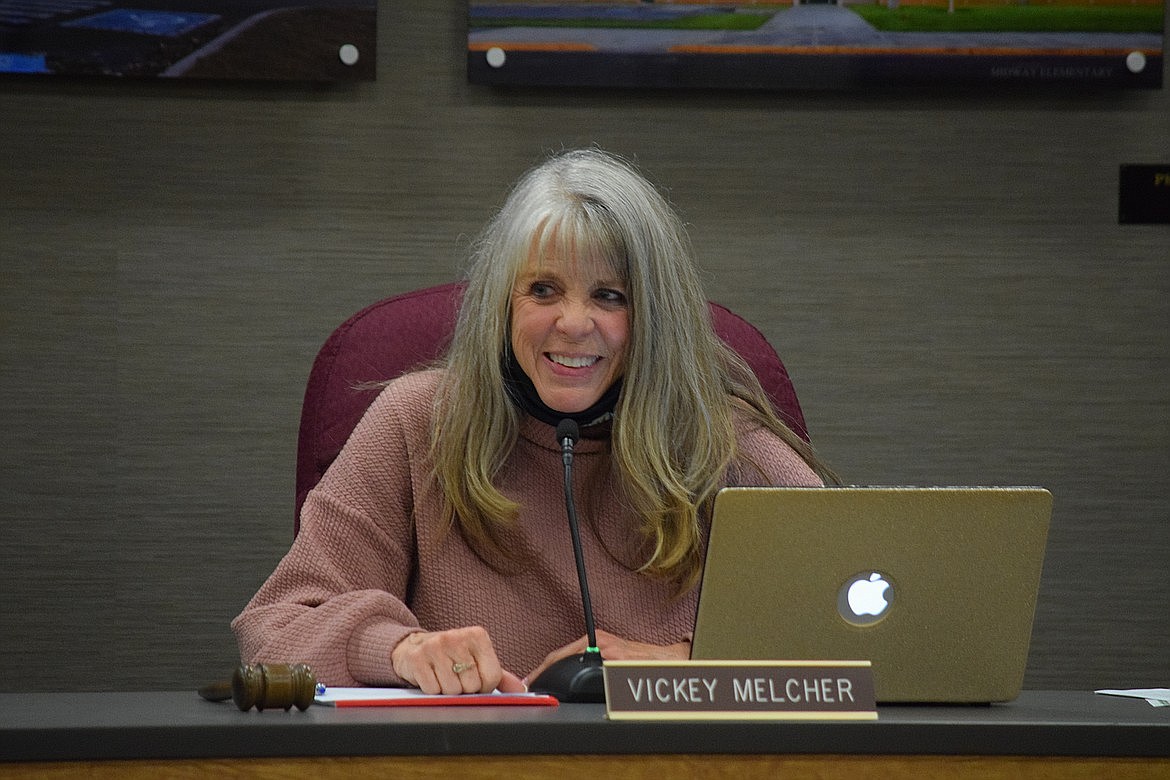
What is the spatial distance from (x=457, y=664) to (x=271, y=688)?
25 centimetres

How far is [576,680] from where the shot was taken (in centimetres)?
123

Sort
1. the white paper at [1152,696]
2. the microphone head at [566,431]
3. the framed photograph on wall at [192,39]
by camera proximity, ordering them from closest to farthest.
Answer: the white paper at [1152,696] < the microphone head at [566,431] < the framed photograph on wall at [192,39]

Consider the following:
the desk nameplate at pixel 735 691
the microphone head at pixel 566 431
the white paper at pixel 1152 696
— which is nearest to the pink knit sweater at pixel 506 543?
the microphone head at pixel 566 431

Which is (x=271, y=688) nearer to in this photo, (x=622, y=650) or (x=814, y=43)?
(x=622, y=650)

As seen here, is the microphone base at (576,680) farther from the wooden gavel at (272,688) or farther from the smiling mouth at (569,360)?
the smiling mouth at (569,360)

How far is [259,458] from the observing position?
2.39m

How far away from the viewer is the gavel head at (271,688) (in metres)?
1.07

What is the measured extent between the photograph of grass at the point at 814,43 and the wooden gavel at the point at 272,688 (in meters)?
1.49

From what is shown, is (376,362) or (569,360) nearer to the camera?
(569,360)

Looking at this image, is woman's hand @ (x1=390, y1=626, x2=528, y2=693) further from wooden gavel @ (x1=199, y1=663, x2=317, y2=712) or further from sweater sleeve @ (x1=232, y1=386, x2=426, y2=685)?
wooden gavel @ (x1=199, y1=663, x2=317, y2=712)

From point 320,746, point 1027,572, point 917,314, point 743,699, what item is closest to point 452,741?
point 320,746

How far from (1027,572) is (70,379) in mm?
1722

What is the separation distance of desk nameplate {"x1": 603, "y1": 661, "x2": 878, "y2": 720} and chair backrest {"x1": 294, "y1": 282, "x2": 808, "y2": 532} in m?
0.92

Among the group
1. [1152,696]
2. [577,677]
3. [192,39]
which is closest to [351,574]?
[577,677]
